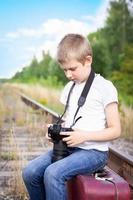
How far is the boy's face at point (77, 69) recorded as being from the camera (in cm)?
355

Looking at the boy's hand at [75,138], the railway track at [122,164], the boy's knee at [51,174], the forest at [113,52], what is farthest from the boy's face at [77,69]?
the forest at [113,52]

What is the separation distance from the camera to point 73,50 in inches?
139

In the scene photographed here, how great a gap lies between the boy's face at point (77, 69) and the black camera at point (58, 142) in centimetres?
33

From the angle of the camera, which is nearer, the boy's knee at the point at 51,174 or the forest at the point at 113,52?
the boy's knee at the point at 51,174

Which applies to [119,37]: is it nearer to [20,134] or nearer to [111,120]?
[20,134]

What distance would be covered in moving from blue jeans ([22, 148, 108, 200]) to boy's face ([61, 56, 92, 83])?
0.45 metres

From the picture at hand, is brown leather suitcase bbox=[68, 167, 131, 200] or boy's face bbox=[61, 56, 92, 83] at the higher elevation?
boy's face bbox=[61, 56, 92, 83]

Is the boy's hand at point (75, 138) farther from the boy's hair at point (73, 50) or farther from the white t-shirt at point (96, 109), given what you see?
the boy's hair at point (73, 50)

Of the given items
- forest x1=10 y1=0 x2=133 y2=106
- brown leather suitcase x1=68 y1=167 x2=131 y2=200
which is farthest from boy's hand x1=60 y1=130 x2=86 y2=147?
forest x1=10 y1=0 x2=133 y2=106

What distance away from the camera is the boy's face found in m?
3.55

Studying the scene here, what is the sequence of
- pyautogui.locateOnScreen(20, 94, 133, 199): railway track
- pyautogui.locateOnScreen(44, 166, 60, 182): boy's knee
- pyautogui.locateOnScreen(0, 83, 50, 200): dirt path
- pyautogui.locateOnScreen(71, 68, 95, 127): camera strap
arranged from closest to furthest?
pyautogui.locateOnScreen(44, 166, 60, 182): boy's knee, pyautogui.locateOnScreen(71, 68, 95, 127): camera strap, pyautogui.locateOnScreen(20, 94, 133, 199): railway track, pyautogui.locateOnScreen(0, 83, 50, 200): dirt path

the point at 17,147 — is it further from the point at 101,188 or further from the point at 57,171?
the point at 101,188

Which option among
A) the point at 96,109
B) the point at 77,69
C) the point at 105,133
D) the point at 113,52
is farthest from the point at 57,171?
the point at 113,52

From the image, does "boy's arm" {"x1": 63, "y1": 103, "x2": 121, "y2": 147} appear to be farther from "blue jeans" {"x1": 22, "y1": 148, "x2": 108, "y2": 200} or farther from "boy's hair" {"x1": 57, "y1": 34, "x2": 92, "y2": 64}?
"boy's hair" {"x1": 57, "y1": 34, "x2": 92, "y2": 64}
